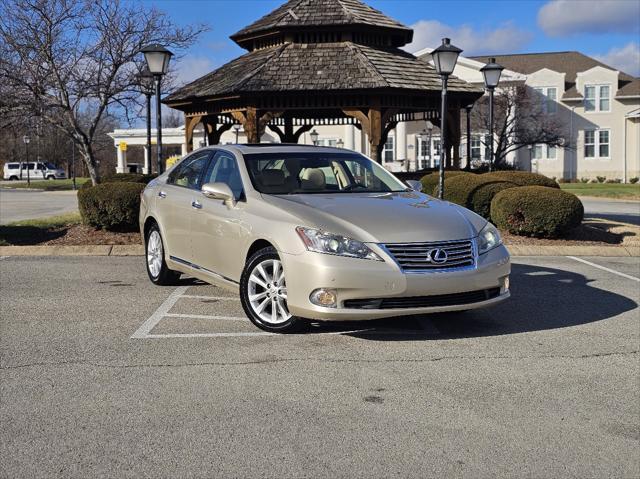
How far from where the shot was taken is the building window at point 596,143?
52.8 metres

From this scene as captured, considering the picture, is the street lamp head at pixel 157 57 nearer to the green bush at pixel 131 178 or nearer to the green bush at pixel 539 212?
the green bush at pixel 131 178

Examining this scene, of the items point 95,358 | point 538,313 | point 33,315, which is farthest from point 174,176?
point 538,313

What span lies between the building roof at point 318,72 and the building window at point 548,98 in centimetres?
3332

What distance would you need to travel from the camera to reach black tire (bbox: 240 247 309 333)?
636 cm

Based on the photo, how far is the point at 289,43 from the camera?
19.8 m

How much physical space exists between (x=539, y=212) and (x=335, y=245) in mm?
7951

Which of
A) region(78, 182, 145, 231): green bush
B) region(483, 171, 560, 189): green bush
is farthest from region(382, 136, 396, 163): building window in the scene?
region(78, 182, 145, 231): green bush

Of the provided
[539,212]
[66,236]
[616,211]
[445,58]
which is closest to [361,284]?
[539,212]

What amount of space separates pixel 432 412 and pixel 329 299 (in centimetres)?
155

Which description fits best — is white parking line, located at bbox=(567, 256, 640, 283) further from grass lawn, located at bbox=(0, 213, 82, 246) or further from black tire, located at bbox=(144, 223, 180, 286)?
grass lawn, located at bbox=(0, 213, 82, 246)

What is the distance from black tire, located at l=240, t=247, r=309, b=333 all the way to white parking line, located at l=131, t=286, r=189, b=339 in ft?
2.87

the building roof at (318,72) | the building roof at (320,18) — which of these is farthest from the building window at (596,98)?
the building roof at (318,72)

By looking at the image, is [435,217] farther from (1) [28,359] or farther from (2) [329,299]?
(1) [28,359]

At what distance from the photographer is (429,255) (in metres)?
6.02
